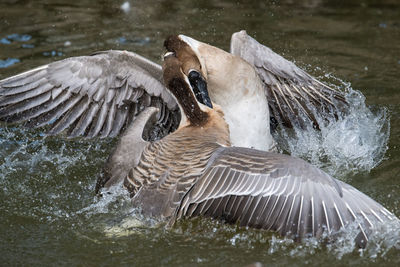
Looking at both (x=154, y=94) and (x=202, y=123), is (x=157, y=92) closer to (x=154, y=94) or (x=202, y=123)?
(x=154, y=94)

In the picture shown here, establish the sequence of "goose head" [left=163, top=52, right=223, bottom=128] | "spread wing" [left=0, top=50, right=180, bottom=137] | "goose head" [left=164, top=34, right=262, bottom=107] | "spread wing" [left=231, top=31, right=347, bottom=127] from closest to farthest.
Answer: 1. "goose head" [left=163, top=52, right=223, bottom=128]
2. "goose head" [left=164, top=34, right=262, bottom=107]
3. "spread wing" [left=0, top=50, right=180, bottom=137]
4. "spread wing" [left=231, top=31, right=347, bottom=127]

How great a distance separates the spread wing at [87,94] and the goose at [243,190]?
1.42 metres

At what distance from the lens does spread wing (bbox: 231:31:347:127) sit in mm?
7262

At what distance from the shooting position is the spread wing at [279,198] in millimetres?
4844

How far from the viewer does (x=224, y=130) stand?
20.1 feet

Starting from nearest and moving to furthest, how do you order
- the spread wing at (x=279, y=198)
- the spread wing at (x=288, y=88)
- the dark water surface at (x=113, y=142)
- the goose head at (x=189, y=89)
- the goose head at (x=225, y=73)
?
the spread wing at (x=279, y=198), the dark water surface at (x=113, y=142), the goose head at (x=189, y=89), the goose head at (x=225, y=73), the spread wing at (x=288, y=88)

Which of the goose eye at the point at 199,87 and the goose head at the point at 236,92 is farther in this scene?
the goose head at the point at 236,92

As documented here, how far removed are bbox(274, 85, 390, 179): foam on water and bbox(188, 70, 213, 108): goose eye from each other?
66.9 inches

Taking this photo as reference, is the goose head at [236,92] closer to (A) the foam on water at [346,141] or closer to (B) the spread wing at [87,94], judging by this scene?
(B) the spread wing at [87,94]

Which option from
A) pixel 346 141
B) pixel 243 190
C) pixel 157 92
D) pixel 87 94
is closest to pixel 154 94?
pixel 157 92

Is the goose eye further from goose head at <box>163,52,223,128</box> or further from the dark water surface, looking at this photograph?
the dark water surface

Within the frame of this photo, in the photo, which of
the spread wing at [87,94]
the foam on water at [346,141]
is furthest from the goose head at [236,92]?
the foam on water at [346,141]

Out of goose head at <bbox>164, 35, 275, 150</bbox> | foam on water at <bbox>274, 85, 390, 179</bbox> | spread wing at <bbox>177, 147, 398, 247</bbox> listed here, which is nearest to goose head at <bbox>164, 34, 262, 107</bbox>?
goose head at <bbox>164, 35, 275, 150</bbox>

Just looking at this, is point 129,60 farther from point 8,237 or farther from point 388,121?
point 388,121
